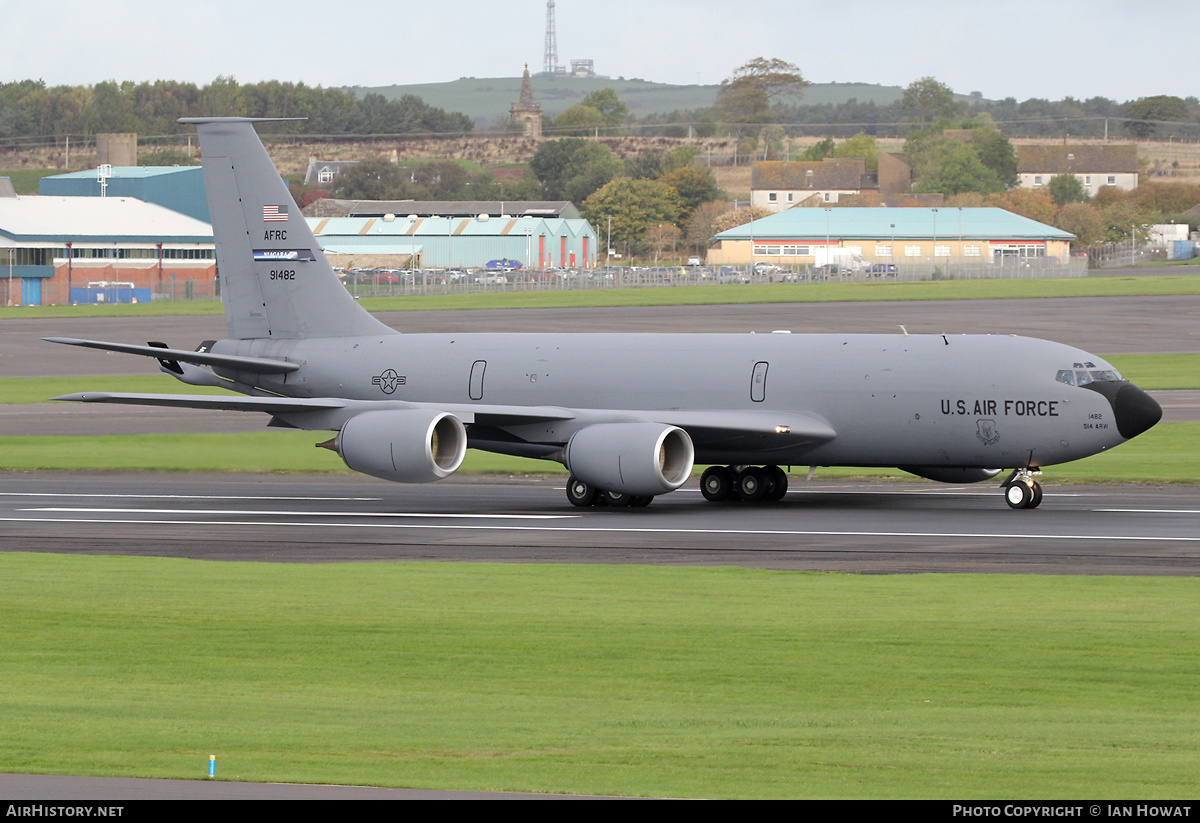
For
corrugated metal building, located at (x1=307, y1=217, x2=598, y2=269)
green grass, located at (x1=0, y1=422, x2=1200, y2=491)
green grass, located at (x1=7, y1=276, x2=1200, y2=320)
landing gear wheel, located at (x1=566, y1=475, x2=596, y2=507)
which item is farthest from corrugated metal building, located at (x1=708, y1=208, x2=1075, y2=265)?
landing gear wheel, located at (x1=566, y1=475, x2=596, y2=507)

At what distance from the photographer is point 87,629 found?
20.4 m

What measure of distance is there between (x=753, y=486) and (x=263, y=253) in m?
14.5

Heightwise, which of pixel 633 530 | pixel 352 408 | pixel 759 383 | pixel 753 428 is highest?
pixel 759 383

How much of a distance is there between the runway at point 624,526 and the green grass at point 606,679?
7.68 ft

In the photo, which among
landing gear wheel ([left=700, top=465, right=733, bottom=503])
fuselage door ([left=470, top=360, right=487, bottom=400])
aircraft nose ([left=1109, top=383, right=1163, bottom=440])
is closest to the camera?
aircraft nose ([left=1109, top=383, right=1163, bottom=440])

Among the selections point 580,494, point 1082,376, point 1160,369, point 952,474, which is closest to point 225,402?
point 580,494

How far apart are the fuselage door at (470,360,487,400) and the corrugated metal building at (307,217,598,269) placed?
146059 mm

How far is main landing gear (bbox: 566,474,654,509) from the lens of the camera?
37.2 metres

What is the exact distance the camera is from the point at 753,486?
38688mm

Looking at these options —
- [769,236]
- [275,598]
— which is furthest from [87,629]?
[769,236]

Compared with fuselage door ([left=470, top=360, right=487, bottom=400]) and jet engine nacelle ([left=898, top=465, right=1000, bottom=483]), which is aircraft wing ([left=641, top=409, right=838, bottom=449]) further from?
fuselage door ([left=470, top=360, right=487, bottom=400])

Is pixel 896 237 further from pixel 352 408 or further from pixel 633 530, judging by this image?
pixel 633 530

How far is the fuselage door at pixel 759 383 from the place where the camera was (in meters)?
37.4
